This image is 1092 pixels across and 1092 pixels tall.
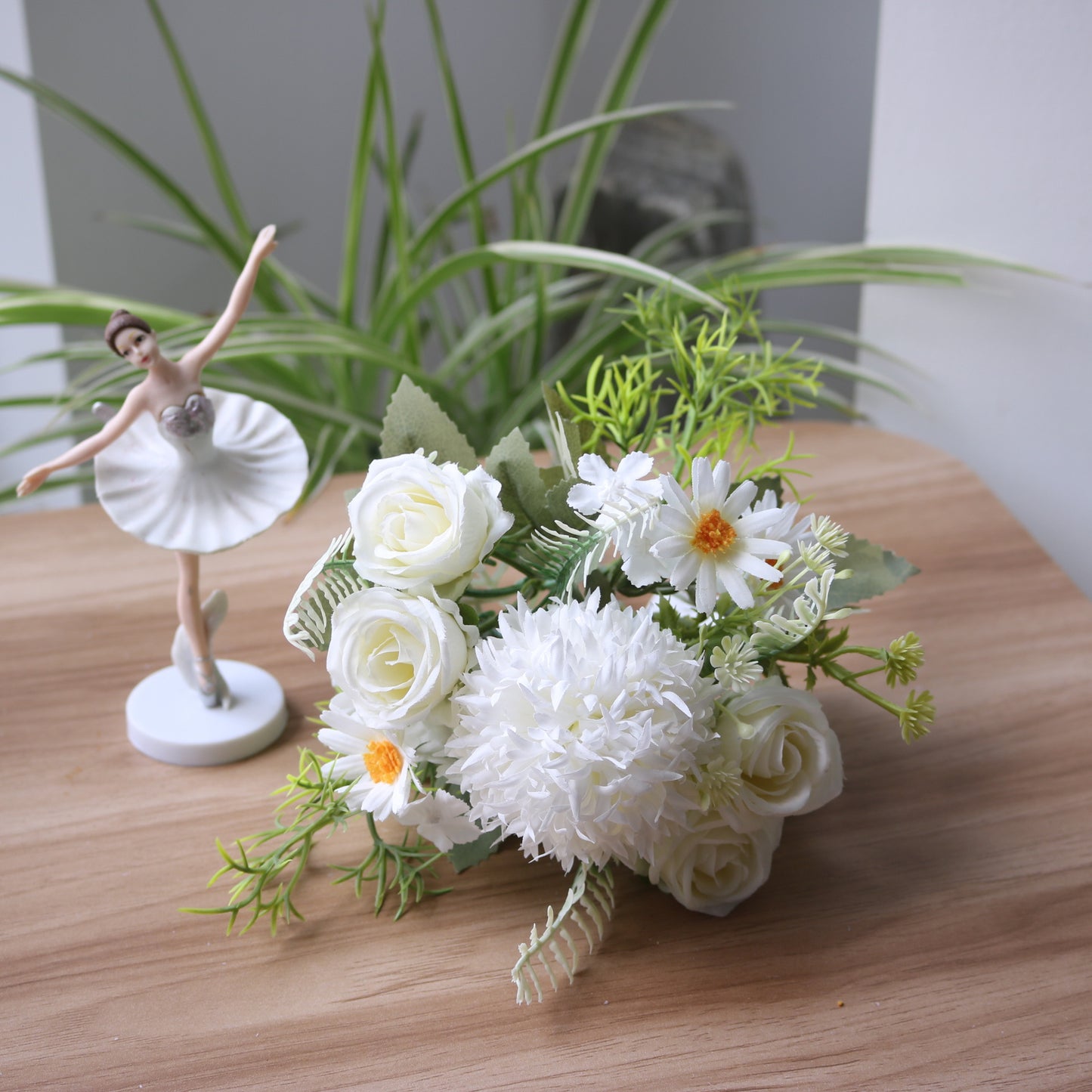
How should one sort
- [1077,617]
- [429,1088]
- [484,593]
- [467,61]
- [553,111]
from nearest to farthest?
[429,1088], [484,593], [1077,617], [553,111], [467,61]

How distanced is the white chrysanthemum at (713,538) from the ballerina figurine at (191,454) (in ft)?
0.65

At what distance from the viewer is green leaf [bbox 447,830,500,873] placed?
47cm

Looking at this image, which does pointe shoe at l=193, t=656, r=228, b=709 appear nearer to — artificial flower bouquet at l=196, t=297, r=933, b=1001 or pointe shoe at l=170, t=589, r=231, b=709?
pointe shoe at l=170, t=589, r=231, b=709

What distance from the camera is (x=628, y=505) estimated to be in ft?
1.37

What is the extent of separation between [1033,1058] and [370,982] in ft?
0.83

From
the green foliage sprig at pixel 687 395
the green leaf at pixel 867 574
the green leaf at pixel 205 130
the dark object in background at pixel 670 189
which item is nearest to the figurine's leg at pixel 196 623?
the green foliage sprig at pixel 687 395

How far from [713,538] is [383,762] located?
0.17 meters

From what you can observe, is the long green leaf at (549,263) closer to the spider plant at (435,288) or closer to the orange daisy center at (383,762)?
the spider plant at (435,288)

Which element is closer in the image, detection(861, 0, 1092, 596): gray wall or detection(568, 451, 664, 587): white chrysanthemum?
detection(568, 451, 664, 587): white chrysanthemum

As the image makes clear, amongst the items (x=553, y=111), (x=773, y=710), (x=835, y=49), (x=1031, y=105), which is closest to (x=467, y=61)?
(x=835, y=49)

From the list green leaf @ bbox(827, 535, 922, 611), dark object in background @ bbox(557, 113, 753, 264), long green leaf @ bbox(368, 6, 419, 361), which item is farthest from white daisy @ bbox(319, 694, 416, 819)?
dark object in background @ bbox(557, 113, 753, 264)

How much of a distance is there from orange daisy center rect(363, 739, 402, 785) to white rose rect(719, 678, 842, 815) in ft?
0.45

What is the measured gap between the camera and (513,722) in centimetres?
40

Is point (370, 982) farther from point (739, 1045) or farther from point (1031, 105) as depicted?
point (1031, 105)
